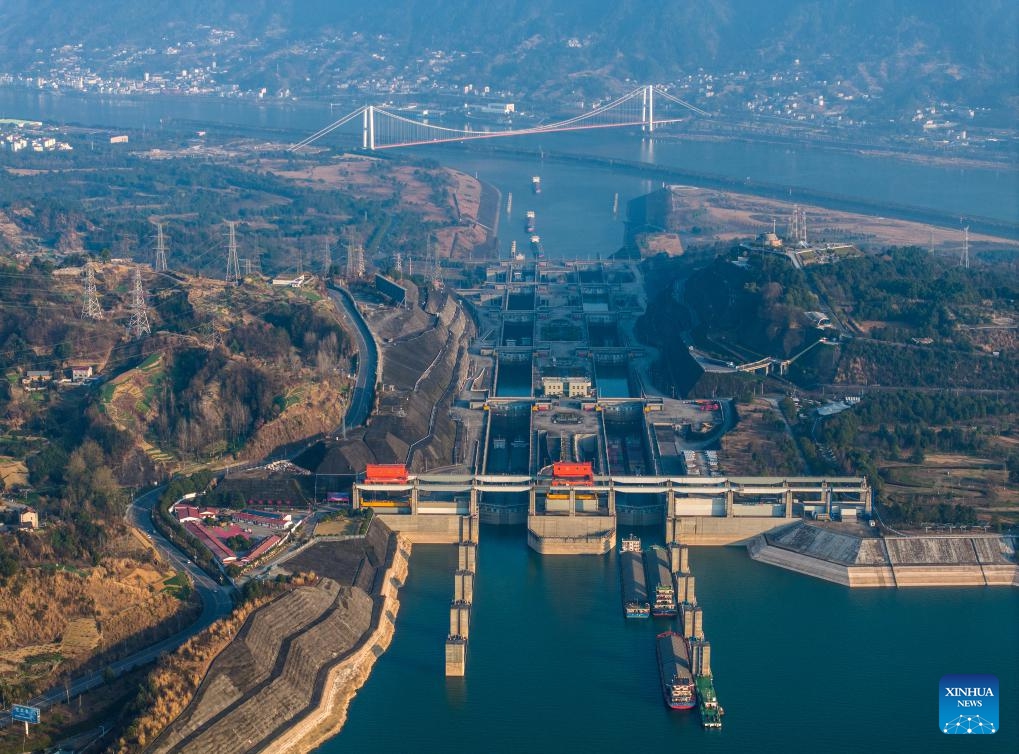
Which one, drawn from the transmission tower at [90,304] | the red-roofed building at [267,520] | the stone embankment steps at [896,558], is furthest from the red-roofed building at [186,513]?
the transmission tower at [90,304]

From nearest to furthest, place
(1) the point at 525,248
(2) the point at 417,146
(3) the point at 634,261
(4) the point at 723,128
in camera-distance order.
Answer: (3) the point at 634,261 < (1) the point at 525,248 < (2) the point at 417,146 < (4) the point at 723,128

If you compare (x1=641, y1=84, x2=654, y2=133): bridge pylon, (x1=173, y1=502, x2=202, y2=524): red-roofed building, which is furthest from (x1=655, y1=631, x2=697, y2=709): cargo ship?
(x1=641, y1=84, x2=654, y2=133): bridge pylon

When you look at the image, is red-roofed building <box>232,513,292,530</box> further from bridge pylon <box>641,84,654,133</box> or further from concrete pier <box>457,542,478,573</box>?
bridge pylon <box>641,84,654,133</box>

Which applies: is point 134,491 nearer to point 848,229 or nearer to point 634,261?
point 634,261

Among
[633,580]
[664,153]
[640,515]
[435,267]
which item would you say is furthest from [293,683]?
[664,153]

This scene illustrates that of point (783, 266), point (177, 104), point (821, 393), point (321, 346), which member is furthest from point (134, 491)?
point (177, 104)

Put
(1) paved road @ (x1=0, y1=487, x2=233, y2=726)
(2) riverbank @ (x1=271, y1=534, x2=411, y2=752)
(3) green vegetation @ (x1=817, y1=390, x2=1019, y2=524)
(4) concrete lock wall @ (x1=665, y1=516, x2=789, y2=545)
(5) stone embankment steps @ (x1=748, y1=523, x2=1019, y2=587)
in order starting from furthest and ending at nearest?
(3) green vegetation @ (x1=817, y1=390, x2=1019, y2=524) < (4) concrete lock wall @ (x1=665, y1=516, x2=789, y2=545) < (5) stone embankment steps @ (x1=748, y1=523, x2=1019, y2=587) < (1) paved road @ (x1=0, y1=487, x2=233, y2=726) < (2) riverbank @ (x1=271, y1=534, x2=411, y2=752)

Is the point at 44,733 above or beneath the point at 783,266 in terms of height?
beneath
